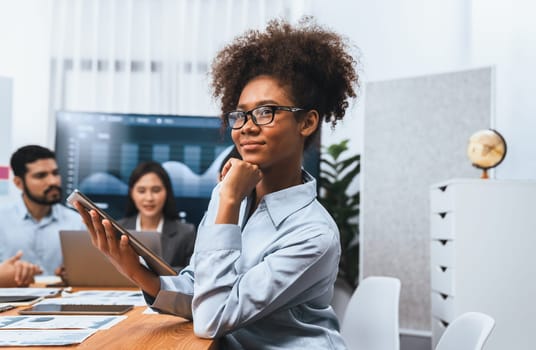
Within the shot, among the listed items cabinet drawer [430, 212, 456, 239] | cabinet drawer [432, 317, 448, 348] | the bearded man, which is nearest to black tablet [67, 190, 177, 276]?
cabinet drawer [430, 212, 456, 239]

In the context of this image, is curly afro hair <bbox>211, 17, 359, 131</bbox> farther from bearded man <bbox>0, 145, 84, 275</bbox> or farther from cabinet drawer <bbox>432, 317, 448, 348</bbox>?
bearded man <bbox>0, 145, 84, 275</bbox>

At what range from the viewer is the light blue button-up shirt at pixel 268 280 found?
1.18m

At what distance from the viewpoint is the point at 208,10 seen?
472 cm

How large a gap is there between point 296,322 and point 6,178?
10.6ft

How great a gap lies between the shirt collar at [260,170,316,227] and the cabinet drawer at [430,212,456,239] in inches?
62.0

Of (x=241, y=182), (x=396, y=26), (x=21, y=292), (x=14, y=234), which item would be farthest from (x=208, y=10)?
(x=241, y=182)

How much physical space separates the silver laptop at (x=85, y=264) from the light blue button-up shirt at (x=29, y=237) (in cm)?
151

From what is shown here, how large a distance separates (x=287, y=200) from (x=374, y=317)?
0.80 meters

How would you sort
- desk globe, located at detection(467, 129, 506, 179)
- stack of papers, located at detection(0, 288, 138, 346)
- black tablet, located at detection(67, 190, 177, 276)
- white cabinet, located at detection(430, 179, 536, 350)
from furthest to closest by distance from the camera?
desk globe, located at detection(467, 129, 506, 179) → white cabinet, located at detection(430, 179, 536, 350) → black tablet, located at detection(67, 190, 177, 276) → stack of papers, located at detection(0, 288, 138, 346)

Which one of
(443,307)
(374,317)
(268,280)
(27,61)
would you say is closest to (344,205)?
(443,307)

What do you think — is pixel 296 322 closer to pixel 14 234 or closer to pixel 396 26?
pixel 14 234

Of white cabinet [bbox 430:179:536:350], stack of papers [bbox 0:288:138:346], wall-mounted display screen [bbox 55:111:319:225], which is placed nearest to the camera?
stack of papers [bbox 0:288:138:346]

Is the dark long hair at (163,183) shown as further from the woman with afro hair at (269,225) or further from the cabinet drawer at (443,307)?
the woman with afro hair at (269,225)

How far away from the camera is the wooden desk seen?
3.65 feet
